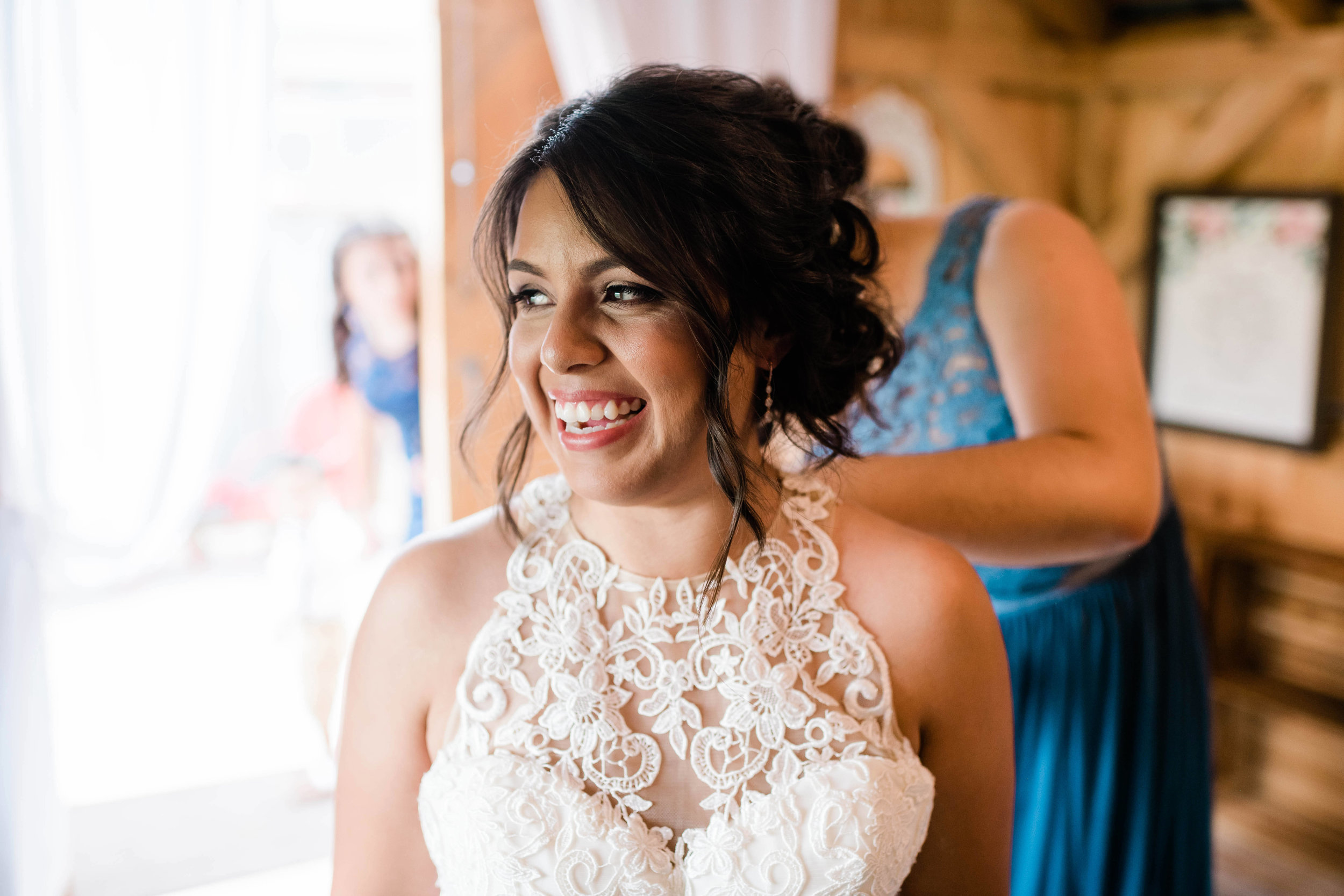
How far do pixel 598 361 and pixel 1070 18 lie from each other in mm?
3639

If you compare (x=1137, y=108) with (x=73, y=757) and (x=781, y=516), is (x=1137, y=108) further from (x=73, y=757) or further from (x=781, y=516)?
(x=73, y=757)

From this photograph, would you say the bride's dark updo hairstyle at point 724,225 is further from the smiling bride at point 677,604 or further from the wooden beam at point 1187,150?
the wooden beam at point 1187,150

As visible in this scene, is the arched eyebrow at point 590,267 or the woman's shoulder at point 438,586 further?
the woman's shoulder at point 438,586

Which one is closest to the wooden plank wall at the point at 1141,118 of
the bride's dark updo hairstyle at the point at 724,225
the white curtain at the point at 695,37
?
the white curtain at the point at 695,37

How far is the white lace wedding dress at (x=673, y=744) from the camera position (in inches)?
44.6

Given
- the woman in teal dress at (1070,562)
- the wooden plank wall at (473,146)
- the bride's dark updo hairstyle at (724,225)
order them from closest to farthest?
the bride's dark updo hairstyle at (724,225) < the woman in teal dress at (1070,562) < the wooden plank wall at (473,146)

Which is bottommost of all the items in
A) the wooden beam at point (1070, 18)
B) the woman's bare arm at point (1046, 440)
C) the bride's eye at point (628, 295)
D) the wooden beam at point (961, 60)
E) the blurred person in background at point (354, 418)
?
the blurred person in background at point (354, 418)

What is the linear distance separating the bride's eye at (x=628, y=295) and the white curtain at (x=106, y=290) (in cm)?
151

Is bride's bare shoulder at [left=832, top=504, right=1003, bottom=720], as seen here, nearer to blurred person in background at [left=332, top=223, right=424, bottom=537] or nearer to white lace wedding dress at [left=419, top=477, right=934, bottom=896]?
white lace wedding dress at [left=419, top=477, right=934, bottom=896]

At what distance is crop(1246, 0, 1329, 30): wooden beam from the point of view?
329 cm

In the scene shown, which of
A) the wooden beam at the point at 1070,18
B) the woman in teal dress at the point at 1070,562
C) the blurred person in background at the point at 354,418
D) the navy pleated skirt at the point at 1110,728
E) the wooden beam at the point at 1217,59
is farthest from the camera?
the blurred person in background at the point at 354,418

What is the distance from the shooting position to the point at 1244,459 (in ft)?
12.3

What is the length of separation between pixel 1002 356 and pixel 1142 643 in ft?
1.69

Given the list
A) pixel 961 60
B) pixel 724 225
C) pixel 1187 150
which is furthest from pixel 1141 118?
pixel 724 225
